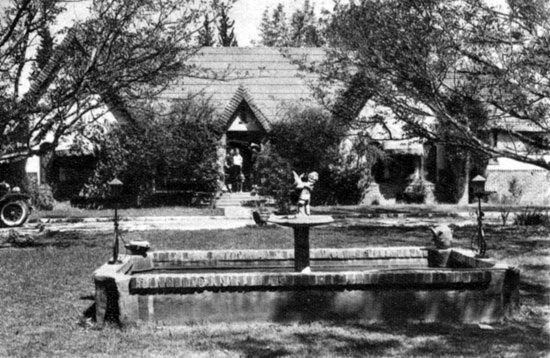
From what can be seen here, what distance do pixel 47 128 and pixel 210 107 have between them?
13745mm

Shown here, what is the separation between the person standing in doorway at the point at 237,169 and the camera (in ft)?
94.1

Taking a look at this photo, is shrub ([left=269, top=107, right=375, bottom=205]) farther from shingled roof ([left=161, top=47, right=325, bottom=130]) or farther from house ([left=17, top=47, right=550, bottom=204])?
shingled roof ([left=161, top=47, right=325, bottom=130])

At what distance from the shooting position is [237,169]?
→ 1140 inches

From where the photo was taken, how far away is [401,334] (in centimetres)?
746

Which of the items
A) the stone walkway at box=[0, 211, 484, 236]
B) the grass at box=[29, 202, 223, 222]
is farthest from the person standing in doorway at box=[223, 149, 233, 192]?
the stone walkway at box=[0, 211, 484, 236]

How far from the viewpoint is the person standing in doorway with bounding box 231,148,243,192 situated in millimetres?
28672

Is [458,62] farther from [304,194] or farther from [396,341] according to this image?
[396,341]

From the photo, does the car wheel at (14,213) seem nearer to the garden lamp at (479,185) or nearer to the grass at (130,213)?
the grass at (130,213)

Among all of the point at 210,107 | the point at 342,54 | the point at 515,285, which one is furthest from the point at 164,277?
the point at 210,107

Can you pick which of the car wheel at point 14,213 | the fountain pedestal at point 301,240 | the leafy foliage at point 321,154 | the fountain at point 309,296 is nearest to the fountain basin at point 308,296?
the fountain at point 309,296

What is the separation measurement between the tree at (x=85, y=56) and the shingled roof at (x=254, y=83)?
1333 centimetres

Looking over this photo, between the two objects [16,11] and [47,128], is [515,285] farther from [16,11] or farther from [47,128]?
[16,11]

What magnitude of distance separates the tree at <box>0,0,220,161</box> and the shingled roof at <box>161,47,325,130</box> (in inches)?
525

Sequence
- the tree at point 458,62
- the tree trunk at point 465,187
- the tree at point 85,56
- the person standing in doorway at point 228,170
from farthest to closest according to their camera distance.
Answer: the tree trunk at point 465,187 < the person standing in doorway at point 228,170 < the tree at point 85,56 < the tree at point 458,62
